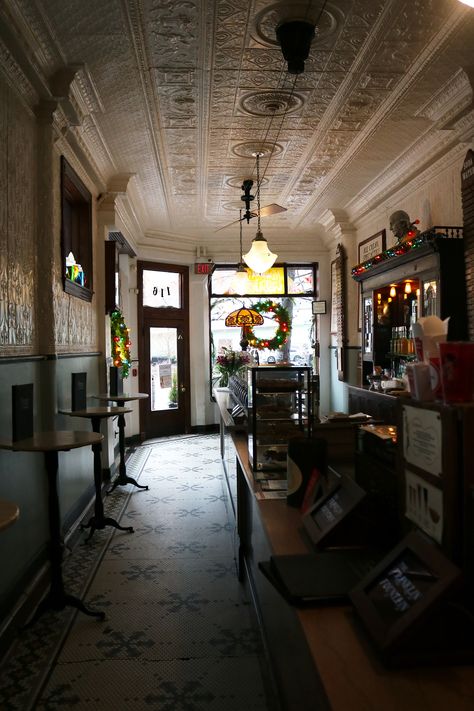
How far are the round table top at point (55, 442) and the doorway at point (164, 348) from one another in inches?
233

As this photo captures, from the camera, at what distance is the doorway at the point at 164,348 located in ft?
31.5

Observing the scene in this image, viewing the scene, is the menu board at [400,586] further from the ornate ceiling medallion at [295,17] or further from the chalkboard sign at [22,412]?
the ornate ceiling medallion at [295,17]

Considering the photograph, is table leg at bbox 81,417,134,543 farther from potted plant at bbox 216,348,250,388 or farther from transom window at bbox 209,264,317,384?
transom window at bbox 209,264,317,384

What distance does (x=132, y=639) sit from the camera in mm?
2883

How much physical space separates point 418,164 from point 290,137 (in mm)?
1466

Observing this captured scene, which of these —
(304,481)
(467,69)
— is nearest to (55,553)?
(304,481)

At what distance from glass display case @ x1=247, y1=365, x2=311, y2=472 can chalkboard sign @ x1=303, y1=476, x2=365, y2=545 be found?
92cm

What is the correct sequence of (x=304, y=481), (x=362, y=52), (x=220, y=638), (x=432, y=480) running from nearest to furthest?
(x=432, y=480) < (x=304, y=481) < (x=220, y=638) < (x=362, y=52)

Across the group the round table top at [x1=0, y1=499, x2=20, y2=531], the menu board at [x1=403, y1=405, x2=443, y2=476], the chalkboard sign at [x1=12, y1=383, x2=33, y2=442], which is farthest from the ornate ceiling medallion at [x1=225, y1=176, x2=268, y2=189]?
the menu board at [x1=403, y1=405, x2=443, y2=476]

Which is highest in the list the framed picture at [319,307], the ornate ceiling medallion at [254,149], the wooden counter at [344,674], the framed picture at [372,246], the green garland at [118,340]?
the ornate ceiling medallion at [254,149]

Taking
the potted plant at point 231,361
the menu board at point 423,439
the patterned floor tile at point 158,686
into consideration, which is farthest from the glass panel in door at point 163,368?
the menu board at point 423,439

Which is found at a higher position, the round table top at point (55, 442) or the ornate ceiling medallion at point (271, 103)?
the ornate ceiling medallion at point (271, 103)

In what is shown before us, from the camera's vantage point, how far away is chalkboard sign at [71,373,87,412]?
4.94 metres

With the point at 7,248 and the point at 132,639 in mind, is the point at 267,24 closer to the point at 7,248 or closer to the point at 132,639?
the point at 7,248
